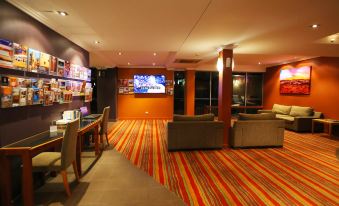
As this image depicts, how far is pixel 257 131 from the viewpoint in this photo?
4820mm

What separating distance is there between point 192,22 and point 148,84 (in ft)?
20.4

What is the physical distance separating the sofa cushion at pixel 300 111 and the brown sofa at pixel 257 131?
2862 millimetres

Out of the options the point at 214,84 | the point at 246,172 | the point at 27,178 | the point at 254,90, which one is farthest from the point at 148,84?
the point at 27,178

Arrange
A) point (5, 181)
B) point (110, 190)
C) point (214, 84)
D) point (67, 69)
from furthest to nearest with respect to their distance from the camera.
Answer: point (214, 84)
point (67, 69)
point (110, 190)
point (5, 181)

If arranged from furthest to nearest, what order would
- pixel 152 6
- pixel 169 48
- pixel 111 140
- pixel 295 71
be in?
pixel 295 71, pixel 111 140, pixel 169 48, pixel 152 6

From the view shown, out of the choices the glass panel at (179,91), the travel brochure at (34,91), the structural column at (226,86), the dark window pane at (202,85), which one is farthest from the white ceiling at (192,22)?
the dark window pane at (202,85)

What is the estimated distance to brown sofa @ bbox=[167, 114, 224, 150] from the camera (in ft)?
14.9

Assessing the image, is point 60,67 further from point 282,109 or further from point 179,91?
point 282,109

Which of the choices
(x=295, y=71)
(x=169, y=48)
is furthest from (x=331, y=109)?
(x=169, y=48)

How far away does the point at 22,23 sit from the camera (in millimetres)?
2775

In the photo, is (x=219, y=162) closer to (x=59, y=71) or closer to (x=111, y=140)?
(x=111, y=140)

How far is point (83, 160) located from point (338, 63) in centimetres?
788

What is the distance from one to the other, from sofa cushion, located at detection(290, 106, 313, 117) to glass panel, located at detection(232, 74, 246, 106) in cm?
293

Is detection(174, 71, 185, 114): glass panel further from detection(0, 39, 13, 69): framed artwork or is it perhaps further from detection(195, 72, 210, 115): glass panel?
detection(0, 39, 13, 69): framed artwork
